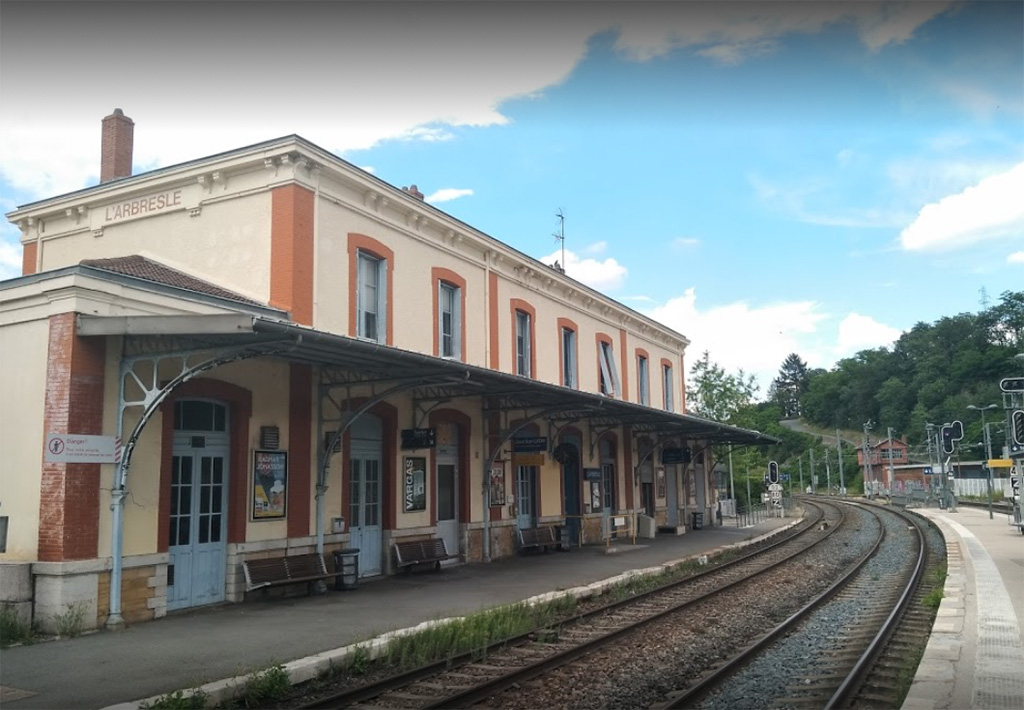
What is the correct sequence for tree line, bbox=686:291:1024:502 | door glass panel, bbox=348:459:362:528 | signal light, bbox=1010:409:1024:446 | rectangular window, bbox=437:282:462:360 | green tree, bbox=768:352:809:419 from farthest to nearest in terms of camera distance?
green tree, bbox=768:352:809:419 < tree line, bbox=686:291:1024:502 < signal light, bbox=1010:409:1024:446 < rectangular window, bbox=437:282:462:360 < door glass panel, bbox=348:459:362:528

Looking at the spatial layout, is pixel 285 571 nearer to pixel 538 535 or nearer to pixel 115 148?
pixel 538 535

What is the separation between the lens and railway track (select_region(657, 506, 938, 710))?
764 centimetres

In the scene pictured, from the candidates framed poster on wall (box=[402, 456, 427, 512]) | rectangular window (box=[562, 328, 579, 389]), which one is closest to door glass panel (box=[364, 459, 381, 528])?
framed poster on wall (box=[402, 456, 427, 512])

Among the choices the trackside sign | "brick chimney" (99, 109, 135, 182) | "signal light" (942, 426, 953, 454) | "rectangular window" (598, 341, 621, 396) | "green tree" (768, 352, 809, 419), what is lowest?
the trackside sign

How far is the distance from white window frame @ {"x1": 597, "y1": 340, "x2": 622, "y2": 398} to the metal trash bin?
1362cm

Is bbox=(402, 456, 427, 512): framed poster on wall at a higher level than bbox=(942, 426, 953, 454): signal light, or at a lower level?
lower

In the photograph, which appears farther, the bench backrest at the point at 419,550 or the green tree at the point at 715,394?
the green tree at the point at 715,394

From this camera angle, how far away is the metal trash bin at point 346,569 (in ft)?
42.9

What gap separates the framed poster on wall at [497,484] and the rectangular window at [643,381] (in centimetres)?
1098

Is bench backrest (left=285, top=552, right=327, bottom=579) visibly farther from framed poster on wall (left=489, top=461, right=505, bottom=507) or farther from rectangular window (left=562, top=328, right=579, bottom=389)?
rectangular window (left=562, top=328, right=579, bottom=389)

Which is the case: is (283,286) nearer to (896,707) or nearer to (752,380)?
(896,707)

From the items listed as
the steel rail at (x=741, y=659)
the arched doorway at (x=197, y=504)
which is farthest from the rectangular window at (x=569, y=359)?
the arched doorway at (x=197, y=504)

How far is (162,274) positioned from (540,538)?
10.7m

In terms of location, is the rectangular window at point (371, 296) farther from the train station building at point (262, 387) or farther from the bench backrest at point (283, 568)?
the bench backrest at point (283, 568)
